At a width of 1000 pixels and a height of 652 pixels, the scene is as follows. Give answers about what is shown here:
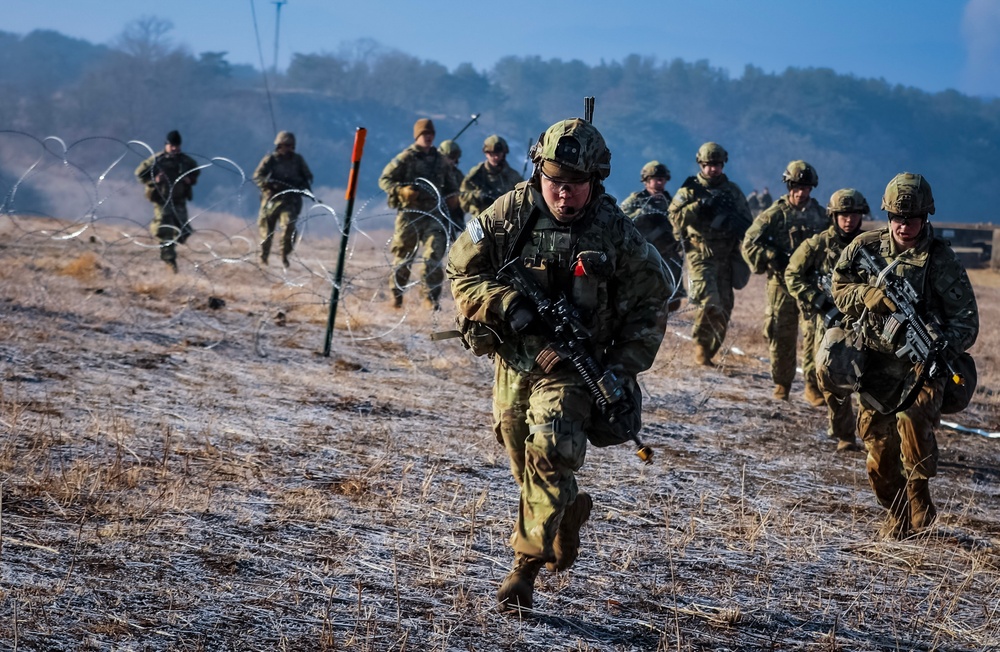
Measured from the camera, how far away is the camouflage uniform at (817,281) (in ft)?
24.2

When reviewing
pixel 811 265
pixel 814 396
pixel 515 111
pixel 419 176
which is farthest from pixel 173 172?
pixel 515 111

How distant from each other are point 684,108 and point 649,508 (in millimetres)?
103777

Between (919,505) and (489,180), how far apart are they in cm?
711

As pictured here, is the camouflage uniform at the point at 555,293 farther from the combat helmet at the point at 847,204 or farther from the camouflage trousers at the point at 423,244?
the camouflage trousers at the point at 423,244

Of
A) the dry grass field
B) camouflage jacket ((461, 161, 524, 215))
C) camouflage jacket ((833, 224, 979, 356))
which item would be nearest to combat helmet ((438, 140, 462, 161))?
camouflage jacket ((461, 161, 524, 215))

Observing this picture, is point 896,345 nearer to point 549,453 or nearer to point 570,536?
point 570,536

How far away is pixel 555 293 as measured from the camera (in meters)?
4.11

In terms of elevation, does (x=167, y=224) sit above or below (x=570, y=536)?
above

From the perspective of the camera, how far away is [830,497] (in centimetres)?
611

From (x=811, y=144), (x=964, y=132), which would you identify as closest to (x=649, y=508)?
(x=811, y=144)

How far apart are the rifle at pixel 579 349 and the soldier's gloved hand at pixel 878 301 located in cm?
189

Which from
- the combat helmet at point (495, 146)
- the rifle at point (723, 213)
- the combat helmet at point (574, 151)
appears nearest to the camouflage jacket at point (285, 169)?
the combat helmet at point (495, 146)

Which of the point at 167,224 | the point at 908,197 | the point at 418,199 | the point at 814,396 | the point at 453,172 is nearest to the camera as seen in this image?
the point at 908,197

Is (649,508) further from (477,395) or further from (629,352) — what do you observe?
(477,395)
